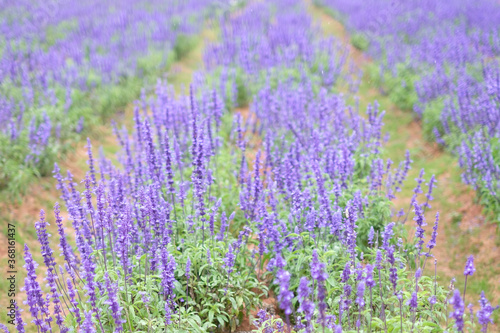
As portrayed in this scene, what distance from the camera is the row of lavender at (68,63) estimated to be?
887 centimetres

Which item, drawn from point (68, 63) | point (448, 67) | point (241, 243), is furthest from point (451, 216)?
point (68, 63)

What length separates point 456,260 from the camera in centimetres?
696

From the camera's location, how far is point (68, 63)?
13695mm

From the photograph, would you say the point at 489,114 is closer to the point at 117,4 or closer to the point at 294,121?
the point at 294,121

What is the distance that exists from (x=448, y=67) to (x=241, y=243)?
10.6 meters

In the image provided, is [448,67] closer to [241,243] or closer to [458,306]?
[241,243]

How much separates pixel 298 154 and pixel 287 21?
1455 cm

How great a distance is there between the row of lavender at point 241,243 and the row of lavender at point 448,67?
6.33ft

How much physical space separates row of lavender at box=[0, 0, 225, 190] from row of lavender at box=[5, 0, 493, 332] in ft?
7.71

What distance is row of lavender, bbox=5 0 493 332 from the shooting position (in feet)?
13.2

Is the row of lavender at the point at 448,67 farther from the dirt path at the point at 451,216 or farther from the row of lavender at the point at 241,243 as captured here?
the row of lavender at the point at 241,243

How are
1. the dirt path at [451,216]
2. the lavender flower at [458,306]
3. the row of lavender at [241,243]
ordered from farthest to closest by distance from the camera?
the dirt path at [451,216]
the row of lavender at [241,243]
the lavender flower at [458,306]

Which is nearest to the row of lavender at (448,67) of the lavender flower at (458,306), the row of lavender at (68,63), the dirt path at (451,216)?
the dirt path at (451,216)

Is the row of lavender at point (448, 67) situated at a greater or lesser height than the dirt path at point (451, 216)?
greater
